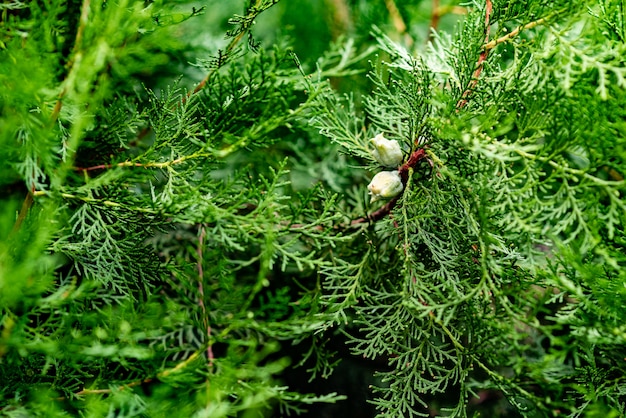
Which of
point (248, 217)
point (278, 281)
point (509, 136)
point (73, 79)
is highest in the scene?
point (73, 79)

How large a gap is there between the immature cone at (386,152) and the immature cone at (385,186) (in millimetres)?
16

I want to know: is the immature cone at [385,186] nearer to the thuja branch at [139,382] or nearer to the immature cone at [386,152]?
the immature cone at [386,152]

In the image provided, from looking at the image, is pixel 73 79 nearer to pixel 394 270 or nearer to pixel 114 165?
pixel 114 165

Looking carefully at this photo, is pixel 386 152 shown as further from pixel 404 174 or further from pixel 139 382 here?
pixel 139 382

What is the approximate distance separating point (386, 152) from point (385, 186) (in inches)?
1.5

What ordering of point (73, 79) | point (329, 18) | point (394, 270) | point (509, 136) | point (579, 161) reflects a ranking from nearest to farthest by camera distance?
1. point (73, 79)
2. point (394, 270)
3. point (509, 136)
4. point (579, 161)
5. point (329, 18)

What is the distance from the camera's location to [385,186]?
56cm

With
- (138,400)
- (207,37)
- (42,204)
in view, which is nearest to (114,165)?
(42,204)

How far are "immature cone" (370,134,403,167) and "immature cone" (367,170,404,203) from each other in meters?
0.02

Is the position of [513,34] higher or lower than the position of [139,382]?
higher

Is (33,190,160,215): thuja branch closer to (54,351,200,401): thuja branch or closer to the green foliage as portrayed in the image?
the green foliage

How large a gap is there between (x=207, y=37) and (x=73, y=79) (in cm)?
52

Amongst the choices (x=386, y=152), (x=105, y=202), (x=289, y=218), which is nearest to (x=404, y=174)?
(x=386, y=152)

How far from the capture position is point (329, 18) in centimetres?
109
